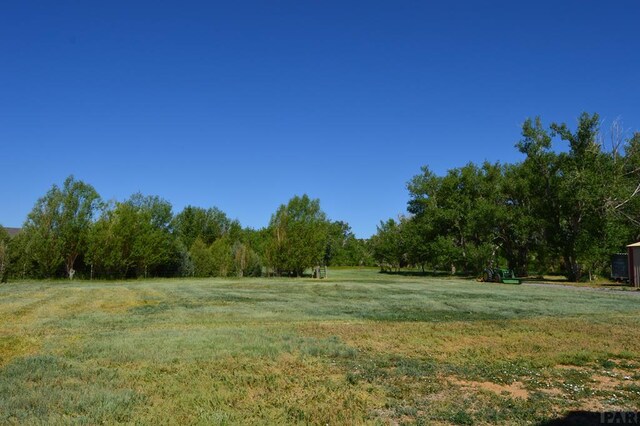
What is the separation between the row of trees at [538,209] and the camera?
38.0 meters

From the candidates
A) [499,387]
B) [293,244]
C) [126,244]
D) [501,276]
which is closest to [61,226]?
[126,244]

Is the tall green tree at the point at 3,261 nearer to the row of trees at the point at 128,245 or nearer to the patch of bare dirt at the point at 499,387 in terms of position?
the row of trees at the point at 128,245

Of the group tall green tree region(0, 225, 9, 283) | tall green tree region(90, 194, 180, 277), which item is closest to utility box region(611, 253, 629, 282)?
tall green tree region(90, 194, 180, 277)

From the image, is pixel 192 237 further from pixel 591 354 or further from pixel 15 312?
pixel 591 354

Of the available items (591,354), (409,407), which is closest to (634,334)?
(591,354)

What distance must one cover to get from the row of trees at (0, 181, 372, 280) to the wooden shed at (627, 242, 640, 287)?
29225mm

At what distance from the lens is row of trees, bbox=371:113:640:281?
38.0m

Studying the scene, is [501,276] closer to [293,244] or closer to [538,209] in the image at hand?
[538,209]

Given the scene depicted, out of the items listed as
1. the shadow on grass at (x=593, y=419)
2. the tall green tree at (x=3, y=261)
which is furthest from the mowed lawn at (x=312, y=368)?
the tall green tree at (x=3, y=261)

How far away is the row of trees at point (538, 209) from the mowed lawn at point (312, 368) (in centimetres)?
2698

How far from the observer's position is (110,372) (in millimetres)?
7262

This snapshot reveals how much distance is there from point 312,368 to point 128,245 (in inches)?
1640

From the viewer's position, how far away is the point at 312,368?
25.3 ft

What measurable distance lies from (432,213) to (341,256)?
40.4 m
